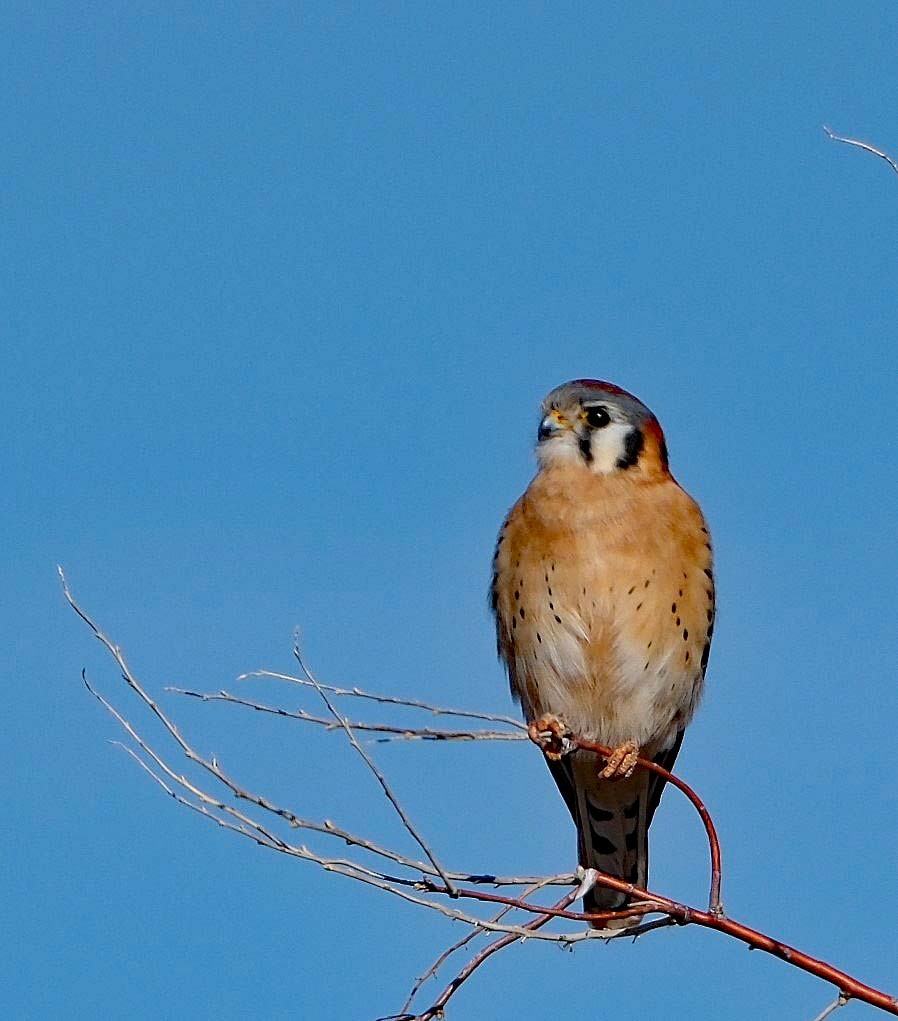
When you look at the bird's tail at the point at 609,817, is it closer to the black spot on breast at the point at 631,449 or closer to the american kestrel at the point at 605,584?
the american kestrel at the point at 605,584

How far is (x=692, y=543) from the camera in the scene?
548cm

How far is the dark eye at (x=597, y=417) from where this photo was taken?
5.51m

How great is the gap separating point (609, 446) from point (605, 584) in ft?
1.69

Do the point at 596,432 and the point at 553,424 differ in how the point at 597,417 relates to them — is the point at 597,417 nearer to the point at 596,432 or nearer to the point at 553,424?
the point at 596,432

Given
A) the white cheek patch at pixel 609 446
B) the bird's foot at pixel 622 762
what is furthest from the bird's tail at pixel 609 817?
the white cheek patch at pixel 609 446

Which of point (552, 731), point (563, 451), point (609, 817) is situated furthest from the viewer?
point (609, 817)

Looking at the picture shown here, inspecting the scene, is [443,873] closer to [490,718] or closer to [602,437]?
[490,718]

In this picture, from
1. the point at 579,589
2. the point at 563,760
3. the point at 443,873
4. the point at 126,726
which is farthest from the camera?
the point at 563,760

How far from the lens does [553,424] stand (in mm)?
5523

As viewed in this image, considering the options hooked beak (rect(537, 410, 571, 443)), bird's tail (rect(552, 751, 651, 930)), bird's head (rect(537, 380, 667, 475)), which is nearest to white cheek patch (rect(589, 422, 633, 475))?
bird's head (rect(537, 380, 667, 475))

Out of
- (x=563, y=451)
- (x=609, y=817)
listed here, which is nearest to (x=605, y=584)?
(x=563, y=451)

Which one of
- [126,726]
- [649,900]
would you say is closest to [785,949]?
[649,900]

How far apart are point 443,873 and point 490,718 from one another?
0.33 metres

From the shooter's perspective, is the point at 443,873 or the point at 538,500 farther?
the point at 538,500
